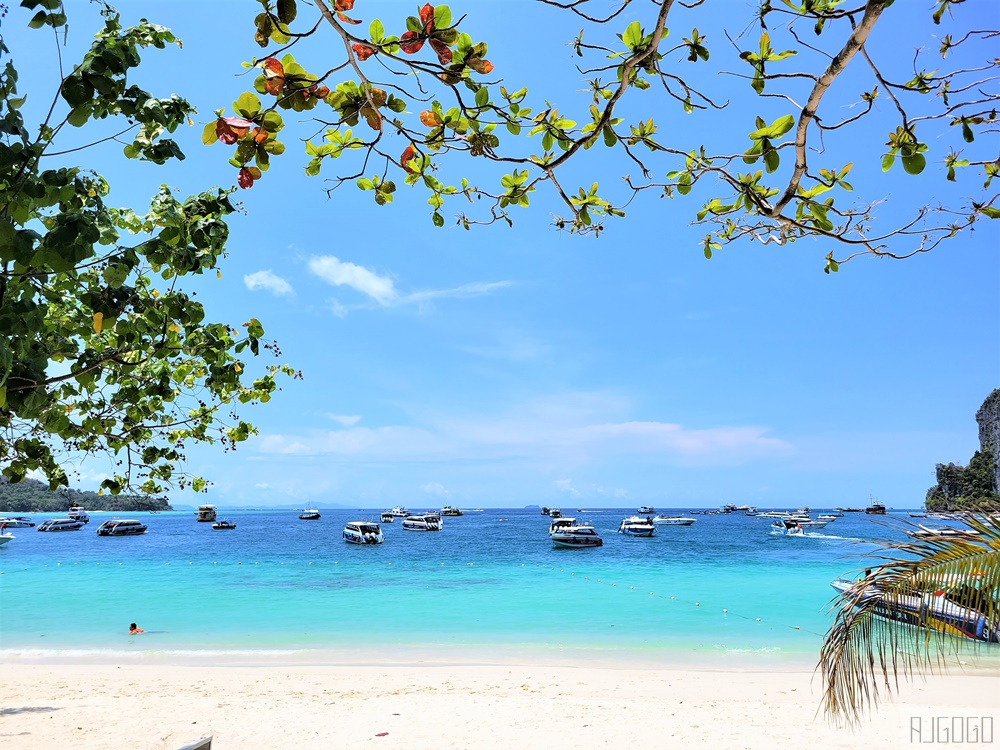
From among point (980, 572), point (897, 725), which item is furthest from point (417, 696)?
point (980, 572)

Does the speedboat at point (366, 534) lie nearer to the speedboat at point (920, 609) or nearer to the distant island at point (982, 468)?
the speedboat at point (920, 609)

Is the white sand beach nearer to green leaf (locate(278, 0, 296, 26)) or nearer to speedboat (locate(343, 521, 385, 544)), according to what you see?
green leaf (locate(278, 0, 296, 26))

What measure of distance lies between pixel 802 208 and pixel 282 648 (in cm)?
1667

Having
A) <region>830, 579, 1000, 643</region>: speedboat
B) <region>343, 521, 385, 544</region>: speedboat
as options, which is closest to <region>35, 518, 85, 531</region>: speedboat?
<region>343, 521, 385, 544</region>: speedboat

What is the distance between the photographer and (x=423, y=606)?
72.2 feet

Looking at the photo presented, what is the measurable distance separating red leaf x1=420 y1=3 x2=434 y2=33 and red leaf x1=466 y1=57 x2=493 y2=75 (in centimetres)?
24

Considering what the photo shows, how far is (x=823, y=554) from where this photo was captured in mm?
44500

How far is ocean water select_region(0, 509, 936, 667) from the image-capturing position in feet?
50.3

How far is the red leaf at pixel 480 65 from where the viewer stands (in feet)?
7.02

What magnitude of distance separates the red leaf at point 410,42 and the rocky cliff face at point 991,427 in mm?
97806

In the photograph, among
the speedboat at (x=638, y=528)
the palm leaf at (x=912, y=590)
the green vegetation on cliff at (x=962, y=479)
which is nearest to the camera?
the palm leaf at (x=912, y=590)

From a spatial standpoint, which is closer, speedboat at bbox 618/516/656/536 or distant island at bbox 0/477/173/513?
speedboat at bbox 618/516/656/536

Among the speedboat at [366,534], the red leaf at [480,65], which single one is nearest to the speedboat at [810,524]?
the speedboat at [366,534]

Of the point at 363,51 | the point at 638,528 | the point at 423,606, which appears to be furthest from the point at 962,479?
the point at 363,51
